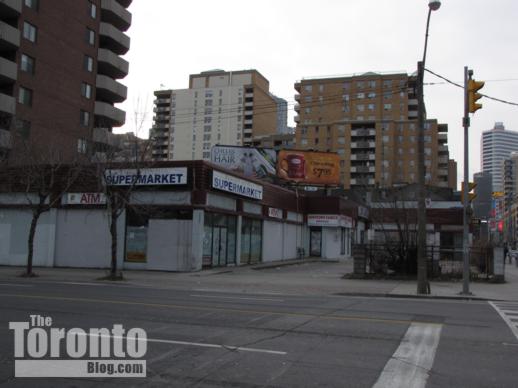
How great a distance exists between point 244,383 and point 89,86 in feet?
184

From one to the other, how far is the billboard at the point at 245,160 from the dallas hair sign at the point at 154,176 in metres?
20.9

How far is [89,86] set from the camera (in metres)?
57.4

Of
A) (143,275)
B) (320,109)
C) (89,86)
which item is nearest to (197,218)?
(143,275)

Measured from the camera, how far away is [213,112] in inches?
5748

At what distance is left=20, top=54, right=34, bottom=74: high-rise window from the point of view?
4722 centimetres

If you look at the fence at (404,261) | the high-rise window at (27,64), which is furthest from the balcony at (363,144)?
the fence at (404,261)

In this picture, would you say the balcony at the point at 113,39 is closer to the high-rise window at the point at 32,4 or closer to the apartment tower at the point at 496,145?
the high-rise window at the point at 32,4

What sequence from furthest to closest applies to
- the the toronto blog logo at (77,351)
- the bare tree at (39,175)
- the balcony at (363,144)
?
1. the balcony at (363,144)
2. the bare tree at (39,175)
3. the the toronto blog logo at (77,351)

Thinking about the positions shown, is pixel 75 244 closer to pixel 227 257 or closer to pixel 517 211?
pixel 227 257

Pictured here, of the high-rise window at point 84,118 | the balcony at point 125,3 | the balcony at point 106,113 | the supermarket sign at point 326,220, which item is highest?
the balcony at point 125,3

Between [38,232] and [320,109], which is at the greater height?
[320,109]

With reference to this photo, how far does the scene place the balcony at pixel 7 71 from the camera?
143ft

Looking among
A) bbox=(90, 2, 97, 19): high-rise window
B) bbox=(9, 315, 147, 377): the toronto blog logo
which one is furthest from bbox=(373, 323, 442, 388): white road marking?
bbox=(90, 2, 97, 19): high-rise window

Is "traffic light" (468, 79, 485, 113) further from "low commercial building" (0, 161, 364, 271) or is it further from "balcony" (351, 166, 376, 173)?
"balcony" (351, 166, 376, 173)
